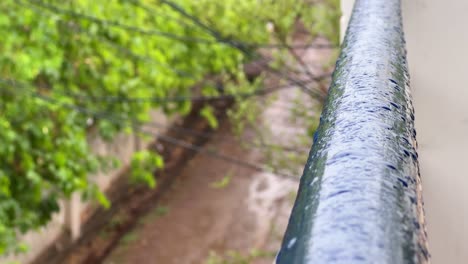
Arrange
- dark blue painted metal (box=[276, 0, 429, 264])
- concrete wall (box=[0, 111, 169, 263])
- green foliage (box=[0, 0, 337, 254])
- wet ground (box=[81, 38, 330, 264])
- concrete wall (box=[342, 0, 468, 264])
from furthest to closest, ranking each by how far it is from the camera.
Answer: wet ground (box=[81, 38, 330, 264]), concrete wall (box=[0, 111, 169, 263]), green foliage (box=[0, 0, 337, 254]), concrete wall (box=[342, 0, 468, 264]), dark blue painted metal (box=[276, 0, 429, 264])

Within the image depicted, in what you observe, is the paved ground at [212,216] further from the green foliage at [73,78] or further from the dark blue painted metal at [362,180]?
the dark blue painted metal at [362,180]

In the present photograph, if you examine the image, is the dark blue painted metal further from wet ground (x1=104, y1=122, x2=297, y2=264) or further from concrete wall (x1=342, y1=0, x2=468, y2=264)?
wet ground (x1=104, y1=122, x2=297, y2=264)

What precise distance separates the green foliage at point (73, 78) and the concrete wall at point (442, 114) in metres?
2.79

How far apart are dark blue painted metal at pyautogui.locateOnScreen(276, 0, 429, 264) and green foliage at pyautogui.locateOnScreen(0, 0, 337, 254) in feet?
11.7

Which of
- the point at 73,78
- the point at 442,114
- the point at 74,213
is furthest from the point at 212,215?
the point at 442,114

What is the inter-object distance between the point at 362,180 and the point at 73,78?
5.52 m

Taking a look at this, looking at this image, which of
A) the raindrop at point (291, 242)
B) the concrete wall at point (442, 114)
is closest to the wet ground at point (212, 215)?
the concrete wall at point (442, 114)

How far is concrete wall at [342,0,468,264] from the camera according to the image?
1365mm

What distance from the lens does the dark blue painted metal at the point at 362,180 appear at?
14.1 inches

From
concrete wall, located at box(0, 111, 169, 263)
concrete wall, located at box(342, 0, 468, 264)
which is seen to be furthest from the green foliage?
concrete wall, located at box(342, 0, 468, 264)

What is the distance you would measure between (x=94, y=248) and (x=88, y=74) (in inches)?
93.7

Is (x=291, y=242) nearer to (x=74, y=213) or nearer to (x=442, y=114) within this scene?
(x=442, y=114)

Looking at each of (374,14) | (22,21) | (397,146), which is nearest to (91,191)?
(22,21)

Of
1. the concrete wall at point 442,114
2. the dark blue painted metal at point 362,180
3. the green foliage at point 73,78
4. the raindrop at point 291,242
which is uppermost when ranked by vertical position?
the green foliage at point 73,78
